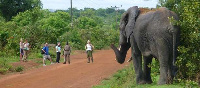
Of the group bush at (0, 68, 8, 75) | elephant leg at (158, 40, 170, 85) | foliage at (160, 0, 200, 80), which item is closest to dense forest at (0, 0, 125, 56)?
bush at (0, 68, 8, 75)

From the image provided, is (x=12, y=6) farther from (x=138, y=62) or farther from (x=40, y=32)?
(x=138, y=62)

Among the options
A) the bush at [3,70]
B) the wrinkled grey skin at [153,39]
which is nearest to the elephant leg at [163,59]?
the wrinkled grey skin at [153,39]

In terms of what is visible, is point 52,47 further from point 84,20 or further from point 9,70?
point 84,20

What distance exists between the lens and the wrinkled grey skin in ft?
32.9

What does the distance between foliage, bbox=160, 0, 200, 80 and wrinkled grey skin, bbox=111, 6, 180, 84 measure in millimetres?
204

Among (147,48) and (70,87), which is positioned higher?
(147,48)

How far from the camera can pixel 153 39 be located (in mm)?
10383

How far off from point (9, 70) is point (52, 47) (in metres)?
13.9

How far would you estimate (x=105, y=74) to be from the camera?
1733 cm

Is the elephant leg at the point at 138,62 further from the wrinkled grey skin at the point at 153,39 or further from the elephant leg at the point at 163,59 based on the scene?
the elephant leg at the point at 163,59

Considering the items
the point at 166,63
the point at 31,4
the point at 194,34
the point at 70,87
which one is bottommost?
the point at 70,87

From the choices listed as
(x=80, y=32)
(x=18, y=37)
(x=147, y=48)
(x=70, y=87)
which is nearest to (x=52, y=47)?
(x=18, y=37)

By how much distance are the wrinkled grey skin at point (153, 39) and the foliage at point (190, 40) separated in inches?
8.0

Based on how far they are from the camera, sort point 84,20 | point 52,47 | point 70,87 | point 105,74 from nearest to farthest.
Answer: point 70,87 → point 105,74 → point 52,47 → point 84,20
